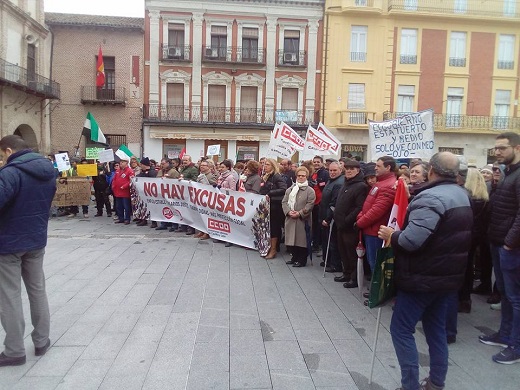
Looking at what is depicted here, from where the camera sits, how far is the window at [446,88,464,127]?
26094 millimetres

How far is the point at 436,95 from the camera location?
2611cm

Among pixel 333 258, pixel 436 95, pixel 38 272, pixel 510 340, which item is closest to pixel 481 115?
pixel 436 95

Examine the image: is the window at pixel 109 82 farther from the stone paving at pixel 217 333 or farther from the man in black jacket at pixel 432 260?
the man in black jacket at pixel 432 260

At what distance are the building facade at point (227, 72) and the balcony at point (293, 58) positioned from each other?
0.20ft

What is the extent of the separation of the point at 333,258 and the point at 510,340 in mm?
3248

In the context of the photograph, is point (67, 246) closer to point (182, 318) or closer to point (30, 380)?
point (182, 318)

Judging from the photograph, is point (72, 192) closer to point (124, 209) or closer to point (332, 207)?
point (124, 209)

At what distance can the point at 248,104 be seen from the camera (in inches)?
1019

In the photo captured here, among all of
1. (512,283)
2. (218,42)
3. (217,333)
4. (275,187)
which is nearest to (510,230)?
(512,283)

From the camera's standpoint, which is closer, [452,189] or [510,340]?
[452,189]

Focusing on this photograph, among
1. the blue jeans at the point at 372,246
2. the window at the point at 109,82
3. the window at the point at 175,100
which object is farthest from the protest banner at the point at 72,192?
the window at the point at 109,82

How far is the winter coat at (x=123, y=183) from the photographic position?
1087 centimetres

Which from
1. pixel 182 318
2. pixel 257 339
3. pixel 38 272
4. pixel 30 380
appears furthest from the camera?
pixel 182 318

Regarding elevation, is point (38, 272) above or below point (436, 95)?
below
